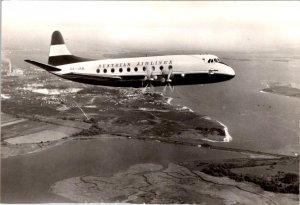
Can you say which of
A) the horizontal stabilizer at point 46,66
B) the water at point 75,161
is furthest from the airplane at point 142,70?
the water at point 75,161

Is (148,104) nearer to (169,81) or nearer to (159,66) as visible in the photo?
(169,81)

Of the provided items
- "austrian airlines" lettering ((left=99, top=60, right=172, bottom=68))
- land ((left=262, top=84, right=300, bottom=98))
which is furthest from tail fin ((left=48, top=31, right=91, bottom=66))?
land ((left=262, top=84, right=300, bottom=98))

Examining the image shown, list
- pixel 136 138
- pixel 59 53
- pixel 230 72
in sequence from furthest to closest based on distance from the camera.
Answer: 1. pixel 136 138
2. pixel 59 53
3. pixel 230 72

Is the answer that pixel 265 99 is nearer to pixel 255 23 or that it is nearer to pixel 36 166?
pixel 255 23

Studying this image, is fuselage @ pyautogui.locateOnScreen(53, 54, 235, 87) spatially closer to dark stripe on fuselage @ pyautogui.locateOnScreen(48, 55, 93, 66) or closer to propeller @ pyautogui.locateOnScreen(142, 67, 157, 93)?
propeller @ pyautogui.locateOnScreen(142, 67, 157, 93)

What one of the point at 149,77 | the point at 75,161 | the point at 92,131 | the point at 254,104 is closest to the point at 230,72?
the point at 254,104

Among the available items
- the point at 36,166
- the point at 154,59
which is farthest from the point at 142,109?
the point at 36,166
